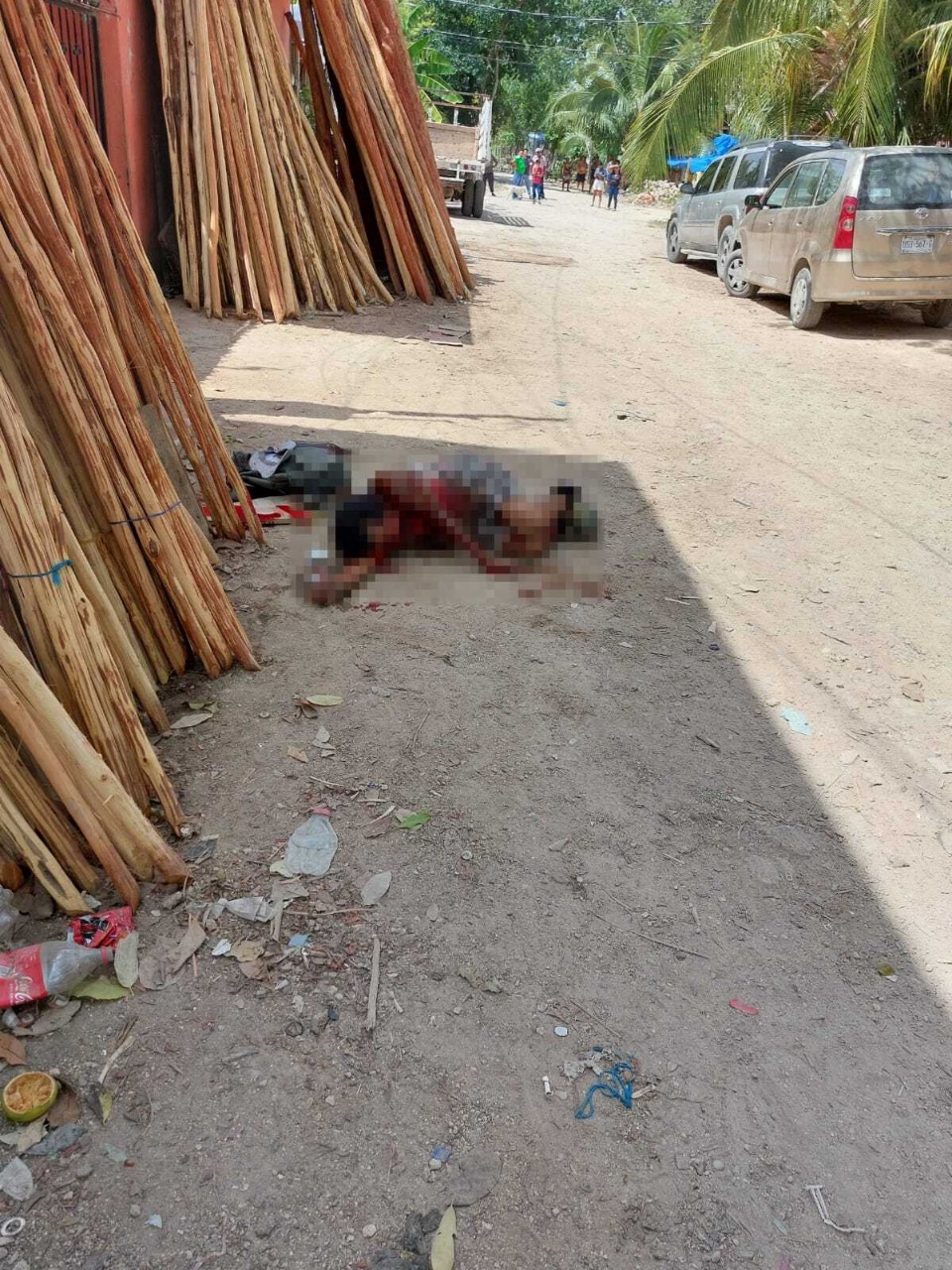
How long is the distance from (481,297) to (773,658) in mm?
8364

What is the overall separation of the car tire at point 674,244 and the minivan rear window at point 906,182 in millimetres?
6463

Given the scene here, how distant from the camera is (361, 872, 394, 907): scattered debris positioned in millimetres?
2637

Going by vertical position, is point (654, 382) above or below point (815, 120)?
below

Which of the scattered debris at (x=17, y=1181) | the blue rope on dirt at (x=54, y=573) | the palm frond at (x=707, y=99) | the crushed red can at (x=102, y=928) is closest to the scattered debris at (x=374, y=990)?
the crushed red can at (x=102, y=928)

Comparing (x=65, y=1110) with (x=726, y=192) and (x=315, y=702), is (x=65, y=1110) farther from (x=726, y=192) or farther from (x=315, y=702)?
(x=726, y=192)

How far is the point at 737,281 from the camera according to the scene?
12766 millimetres

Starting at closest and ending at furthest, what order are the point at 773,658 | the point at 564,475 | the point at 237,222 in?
the point at 773,658 → the point at 564,475 → the point at 237,222

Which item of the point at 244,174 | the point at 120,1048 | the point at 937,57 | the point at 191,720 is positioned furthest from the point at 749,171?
the point at 120,1048

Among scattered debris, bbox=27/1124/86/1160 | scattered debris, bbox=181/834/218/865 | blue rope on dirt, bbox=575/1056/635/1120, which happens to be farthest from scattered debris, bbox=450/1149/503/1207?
scattered debris, bbox=181/834/218/865

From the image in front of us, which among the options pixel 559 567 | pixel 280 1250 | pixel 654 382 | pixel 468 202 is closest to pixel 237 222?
pixel 654 382

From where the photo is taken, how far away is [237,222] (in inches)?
353

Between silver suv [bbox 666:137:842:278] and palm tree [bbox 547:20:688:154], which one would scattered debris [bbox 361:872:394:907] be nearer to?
silver suv [bbox 666:137:842:278]

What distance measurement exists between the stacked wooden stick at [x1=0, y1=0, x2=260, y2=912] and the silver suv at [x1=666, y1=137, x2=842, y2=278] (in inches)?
418

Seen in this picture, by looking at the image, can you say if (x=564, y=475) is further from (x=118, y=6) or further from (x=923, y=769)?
(x=118, y=6)
